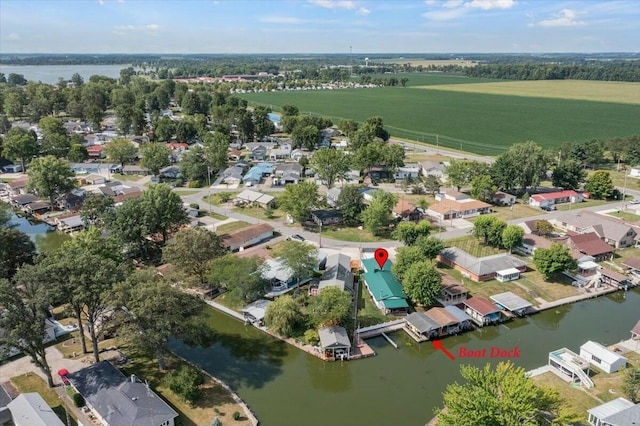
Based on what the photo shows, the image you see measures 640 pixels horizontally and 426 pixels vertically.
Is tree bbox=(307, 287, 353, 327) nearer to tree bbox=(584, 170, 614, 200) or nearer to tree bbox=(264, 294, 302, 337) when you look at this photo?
tree bbox=(264, 294, 302, 337)

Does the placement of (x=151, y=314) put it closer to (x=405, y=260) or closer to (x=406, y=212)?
(x=405, y=260)

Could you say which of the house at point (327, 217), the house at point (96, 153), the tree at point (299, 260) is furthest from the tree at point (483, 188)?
the house at point (96, 153)

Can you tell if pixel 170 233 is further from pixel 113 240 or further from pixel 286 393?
pixel 286 393

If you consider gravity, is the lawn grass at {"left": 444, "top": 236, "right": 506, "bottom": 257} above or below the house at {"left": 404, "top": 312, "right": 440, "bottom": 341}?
above

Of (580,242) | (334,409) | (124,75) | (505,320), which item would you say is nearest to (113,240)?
(334,409)

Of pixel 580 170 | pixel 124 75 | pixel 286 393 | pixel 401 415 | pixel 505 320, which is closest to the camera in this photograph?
pixel 401 415

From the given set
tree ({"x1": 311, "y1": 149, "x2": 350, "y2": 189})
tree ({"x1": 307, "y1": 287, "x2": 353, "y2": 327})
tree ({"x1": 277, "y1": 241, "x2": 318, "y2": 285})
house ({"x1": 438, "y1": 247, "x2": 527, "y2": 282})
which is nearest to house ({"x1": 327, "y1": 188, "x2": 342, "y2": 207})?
tree ({"x1": 311, "y1": 149, "x2": 350, "y2": 189})
